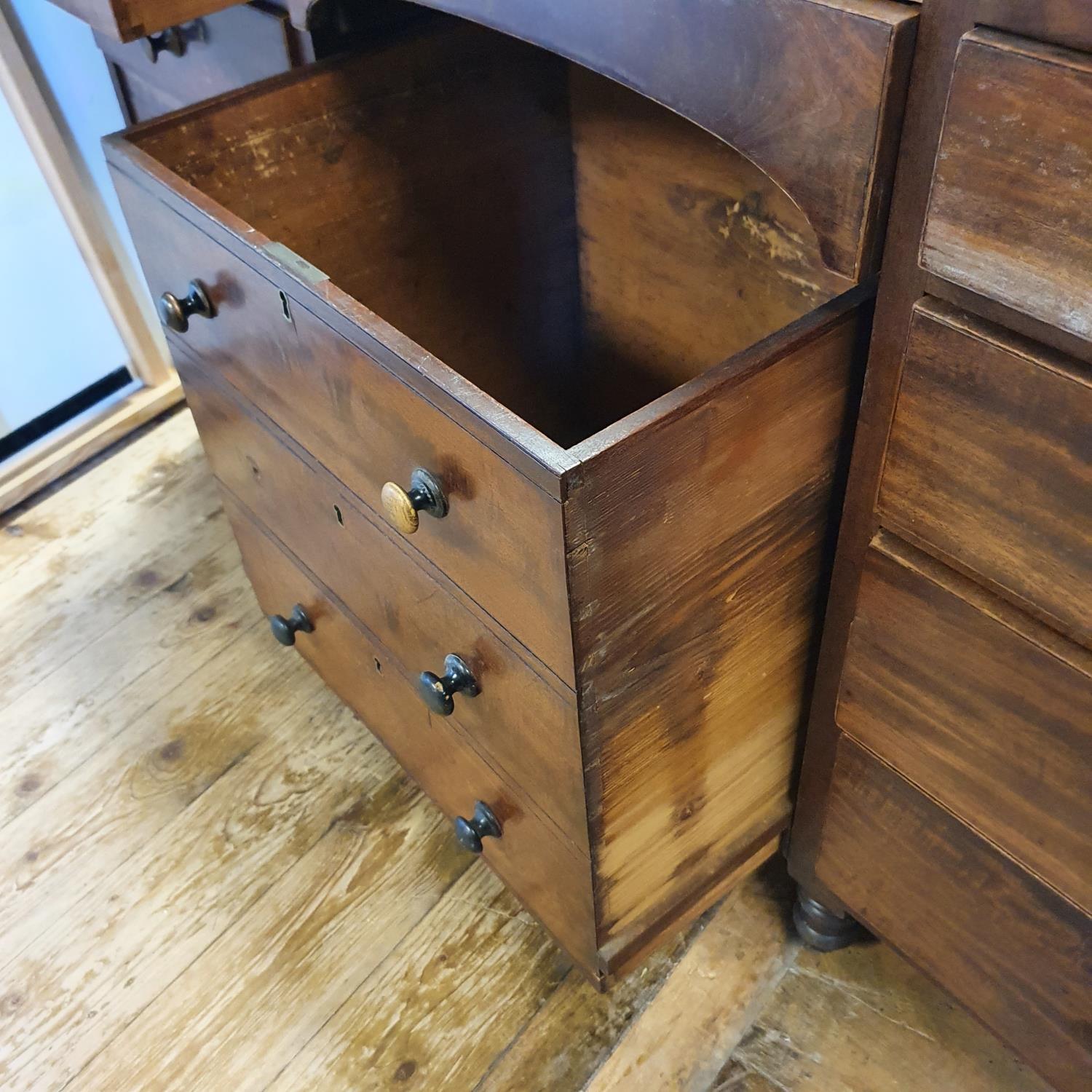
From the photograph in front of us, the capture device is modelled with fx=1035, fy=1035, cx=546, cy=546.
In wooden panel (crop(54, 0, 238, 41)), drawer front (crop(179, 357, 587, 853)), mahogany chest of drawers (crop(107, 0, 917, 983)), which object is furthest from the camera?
wooden panel (crop(54, 0, 238, 41))

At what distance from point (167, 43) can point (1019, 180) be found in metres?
0.84

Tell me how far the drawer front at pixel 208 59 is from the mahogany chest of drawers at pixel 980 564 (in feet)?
1.89

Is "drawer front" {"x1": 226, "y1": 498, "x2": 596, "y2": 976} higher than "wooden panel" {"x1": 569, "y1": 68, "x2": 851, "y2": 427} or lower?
lower

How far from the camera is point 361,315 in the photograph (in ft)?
1.82

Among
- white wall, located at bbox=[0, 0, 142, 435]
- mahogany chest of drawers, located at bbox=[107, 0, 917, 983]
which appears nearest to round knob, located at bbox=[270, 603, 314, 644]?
mahogany chest of drawers, located at bbox=[107, 0, 917, 983]

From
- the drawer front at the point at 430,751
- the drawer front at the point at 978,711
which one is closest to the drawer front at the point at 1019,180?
the drawer front at the point at 978,711

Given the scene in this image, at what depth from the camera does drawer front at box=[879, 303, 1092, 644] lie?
1.47ft

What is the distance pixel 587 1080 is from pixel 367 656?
39 centimetres

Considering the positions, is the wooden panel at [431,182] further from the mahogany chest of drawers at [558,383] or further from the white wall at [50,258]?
the white wall at [50,258]

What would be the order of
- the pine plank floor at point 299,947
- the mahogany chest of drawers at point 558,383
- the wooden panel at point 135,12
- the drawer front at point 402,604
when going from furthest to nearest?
1. the pine plank floor at point 299,947
2. the wooden panel at point 135,12
3. the drawer front at point 402,604
4. the mahogany chest of drawers at point 558,383

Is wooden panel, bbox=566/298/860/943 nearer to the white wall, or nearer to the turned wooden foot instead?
the turned wooden foot

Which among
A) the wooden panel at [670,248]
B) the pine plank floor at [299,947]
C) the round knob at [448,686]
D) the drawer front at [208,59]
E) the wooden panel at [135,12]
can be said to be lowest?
the pine plank floor at [299,947]

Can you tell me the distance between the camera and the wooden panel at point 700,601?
49 cm

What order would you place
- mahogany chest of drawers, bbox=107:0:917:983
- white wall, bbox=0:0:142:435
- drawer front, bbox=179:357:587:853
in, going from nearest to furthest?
mahogany chest of drawers, bbox=107:0:917:983, drawer front, bbox=179:357:587:853, white wall, bbox=0:0:142:435
